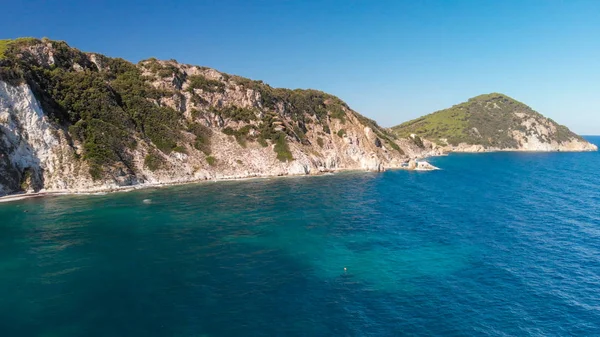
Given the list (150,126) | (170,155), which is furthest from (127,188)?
(150,126)

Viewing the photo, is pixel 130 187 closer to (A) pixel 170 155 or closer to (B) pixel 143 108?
(A) pixel 170 155

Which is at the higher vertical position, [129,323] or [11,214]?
[11,214]

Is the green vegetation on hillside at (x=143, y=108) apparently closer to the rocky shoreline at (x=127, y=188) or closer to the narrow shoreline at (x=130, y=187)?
the rocky shoreline at (x=127, y=188)

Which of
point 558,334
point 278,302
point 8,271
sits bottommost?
point 558,334

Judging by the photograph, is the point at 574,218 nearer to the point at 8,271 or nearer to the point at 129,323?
the point at 129,323

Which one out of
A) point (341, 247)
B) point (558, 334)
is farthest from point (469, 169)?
point (558, 334)

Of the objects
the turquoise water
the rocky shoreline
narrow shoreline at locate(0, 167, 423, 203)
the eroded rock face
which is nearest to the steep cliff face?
the eroded rock face
